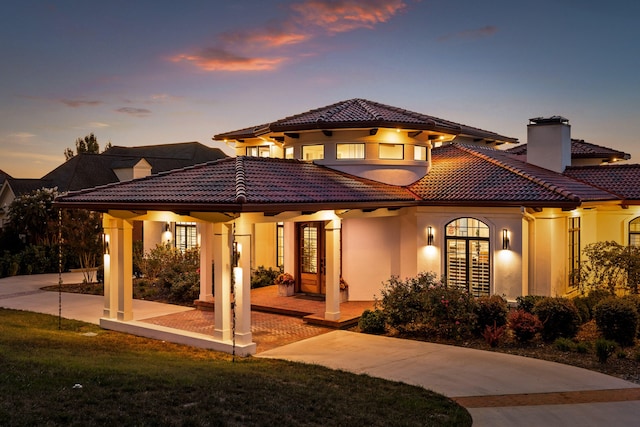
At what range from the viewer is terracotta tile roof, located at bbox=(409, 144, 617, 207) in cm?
1436

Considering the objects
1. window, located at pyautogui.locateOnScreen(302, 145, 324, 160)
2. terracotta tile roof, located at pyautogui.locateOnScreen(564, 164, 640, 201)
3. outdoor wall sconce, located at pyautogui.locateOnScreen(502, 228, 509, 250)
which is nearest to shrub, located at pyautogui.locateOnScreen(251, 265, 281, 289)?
window, located at pyautogui.locateOnScreen(302, 145, 324, 160)

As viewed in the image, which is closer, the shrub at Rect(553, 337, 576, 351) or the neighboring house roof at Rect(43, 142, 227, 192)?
the shrub at Rect(553, 337, 576, 351)

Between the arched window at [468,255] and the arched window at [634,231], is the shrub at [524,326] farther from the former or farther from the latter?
the arched window at [634,231]

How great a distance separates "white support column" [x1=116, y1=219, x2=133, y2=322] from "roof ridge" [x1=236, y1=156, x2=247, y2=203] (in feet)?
10.7

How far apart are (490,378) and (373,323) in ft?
13.5

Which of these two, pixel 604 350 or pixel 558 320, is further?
pixel 558 320

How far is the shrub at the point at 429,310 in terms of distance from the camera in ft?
40.7

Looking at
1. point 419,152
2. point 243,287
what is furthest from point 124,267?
point 419,152

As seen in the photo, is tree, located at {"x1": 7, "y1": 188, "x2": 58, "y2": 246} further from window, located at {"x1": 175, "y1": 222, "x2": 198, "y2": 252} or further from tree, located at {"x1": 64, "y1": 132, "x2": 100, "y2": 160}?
tree, located at {"x1": 64, "y1": 132, "x2": 100, "y2": 160}

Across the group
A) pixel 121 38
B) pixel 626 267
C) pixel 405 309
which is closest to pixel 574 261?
pixel 626 267

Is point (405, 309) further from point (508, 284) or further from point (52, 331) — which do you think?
point (52, 331)

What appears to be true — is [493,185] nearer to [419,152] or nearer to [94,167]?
[419,152]

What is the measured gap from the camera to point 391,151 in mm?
17469

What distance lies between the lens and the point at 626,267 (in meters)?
15.2
